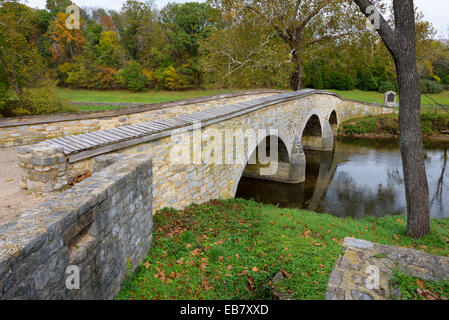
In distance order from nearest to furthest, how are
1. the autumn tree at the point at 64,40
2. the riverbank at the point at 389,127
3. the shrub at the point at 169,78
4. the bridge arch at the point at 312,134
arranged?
1. the bridge arch at the point at 312,134
2. the riverbank at the point at 389,127
3. the shrub at the point at 169,78
4. the autumn tree at the point at 64,40

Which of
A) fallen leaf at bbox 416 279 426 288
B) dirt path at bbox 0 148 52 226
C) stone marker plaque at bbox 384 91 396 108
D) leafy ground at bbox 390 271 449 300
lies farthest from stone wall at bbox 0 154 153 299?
stone marker plaque at bbox 384 91 396 108

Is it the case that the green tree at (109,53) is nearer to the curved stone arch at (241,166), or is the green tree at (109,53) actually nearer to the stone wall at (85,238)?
the curved stone arch at (241,166)

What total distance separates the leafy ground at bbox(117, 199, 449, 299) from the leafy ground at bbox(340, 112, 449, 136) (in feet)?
71.0

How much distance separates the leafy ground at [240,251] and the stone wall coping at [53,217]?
136 cm

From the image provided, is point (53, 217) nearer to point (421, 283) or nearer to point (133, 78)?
point (421, 283)

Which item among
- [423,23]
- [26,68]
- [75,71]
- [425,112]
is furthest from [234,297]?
[75,71]

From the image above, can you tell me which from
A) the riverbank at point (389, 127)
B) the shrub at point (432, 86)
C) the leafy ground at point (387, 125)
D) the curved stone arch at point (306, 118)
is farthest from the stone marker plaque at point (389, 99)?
the curved stone arch at point (306, 118)

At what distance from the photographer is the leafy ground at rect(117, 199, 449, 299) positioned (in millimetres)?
3881

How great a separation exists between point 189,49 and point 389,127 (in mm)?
24746

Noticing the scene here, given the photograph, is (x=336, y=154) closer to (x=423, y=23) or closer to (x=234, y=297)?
(x=423, y=23)

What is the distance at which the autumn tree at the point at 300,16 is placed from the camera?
673 inches

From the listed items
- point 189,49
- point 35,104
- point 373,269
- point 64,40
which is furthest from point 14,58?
point 64,40

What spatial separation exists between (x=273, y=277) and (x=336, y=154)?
18986 mm

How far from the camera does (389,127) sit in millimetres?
27062
